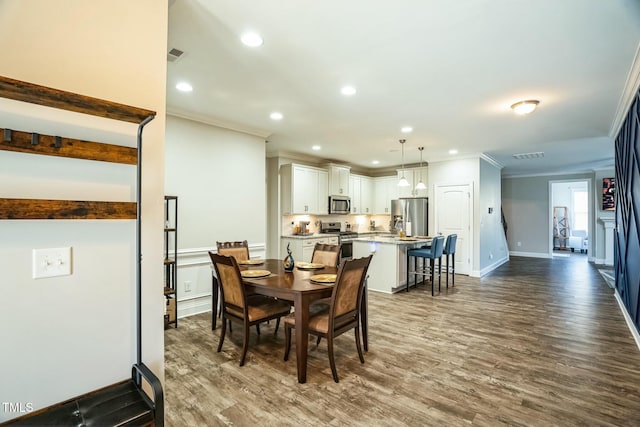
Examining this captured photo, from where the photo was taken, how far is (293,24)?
2.17 meters

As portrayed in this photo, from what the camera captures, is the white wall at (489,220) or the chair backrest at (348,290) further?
the white wall at (489,220)

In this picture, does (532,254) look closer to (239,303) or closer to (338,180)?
(338,180)

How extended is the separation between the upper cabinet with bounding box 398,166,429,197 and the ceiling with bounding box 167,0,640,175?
2.53m

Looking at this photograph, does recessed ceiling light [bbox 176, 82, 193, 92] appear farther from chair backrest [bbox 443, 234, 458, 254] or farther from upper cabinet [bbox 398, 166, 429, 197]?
upper cabinet [bbox 398, 166, 429, 197]

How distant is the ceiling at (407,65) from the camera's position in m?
2.05

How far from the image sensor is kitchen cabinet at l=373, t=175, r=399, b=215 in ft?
26.9

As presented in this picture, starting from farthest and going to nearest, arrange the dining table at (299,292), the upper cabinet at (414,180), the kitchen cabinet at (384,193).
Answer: the kitchen cabinet at (384,193), the upper cabinet at (414,180), the dining table at (299,292)

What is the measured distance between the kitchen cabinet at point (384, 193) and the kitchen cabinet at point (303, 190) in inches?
83.0

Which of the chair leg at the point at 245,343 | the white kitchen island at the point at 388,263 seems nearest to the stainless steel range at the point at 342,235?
the white kitchen island at the point at 388,263

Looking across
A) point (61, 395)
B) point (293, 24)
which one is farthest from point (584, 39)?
point (61, 395)

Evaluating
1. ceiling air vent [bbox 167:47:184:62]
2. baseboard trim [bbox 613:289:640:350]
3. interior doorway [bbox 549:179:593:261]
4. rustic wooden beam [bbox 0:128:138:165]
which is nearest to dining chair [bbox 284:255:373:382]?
rustic wooden beam [bbox 0:128:138:165]

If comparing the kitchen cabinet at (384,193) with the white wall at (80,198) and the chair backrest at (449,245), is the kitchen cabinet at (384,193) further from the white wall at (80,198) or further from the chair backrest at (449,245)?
the white wall at (80,198)

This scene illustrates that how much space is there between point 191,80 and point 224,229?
2077 millimetres

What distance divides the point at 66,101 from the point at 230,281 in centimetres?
197
